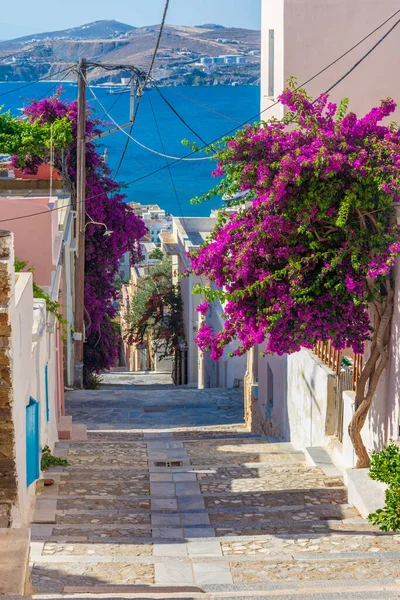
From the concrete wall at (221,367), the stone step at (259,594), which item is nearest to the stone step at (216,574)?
the stone step at (259,594)

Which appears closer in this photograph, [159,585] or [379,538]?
[159,585]

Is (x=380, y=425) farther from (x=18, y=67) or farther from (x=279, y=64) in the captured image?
(x=18, y=67)

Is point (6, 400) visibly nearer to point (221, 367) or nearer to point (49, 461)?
point (49, 461)

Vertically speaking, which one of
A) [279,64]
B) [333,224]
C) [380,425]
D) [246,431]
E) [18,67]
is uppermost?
[18,67]

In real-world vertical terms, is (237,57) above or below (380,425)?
above

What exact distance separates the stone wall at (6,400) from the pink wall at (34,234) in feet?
22.5

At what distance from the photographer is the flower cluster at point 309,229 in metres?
9.51

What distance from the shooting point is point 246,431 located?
60.6 feet

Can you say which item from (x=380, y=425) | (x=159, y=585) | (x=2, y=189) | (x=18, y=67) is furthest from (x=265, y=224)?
(x=18, y=67)

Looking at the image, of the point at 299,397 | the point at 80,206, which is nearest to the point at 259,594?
the point at 299,397

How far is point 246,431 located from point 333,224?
9.32 m

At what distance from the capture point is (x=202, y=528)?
29.6ft

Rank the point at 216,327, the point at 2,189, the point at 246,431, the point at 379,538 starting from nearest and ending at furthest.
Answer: the point at 379,538 < the point at 246,431 < the point at 2,189 < the point at 216,327

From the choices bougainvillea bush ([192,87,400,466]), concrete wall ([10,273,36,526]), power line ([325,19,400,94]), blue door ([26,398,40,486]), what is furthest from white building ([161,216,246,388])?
blue door ([26,398,40,486])
